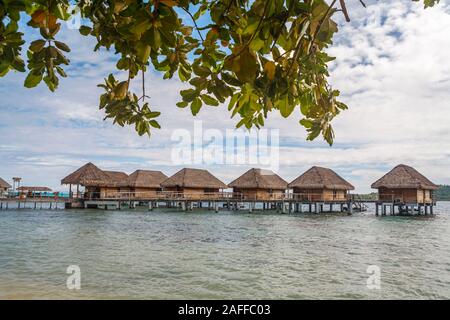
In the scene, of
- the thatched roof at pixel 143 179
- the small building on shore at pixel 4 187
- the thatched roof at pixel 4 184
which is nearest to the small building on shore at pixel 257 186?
the thatched roof at pixel 143 179

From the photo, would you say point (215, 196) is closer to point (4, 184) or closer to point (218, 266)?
point (4, 184)

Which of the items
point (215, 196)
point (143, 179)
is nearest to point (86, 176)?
point (143, 179)

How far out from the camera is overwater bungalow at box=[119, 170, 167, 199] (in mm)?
44184

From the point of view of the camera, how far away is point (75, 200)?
38281 mm

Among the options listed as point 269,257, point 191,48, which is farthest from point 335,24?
point 269,257

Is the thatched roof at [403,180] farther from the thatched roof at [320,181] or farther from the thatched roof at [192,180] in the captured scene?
the thatched roof at [192,180]

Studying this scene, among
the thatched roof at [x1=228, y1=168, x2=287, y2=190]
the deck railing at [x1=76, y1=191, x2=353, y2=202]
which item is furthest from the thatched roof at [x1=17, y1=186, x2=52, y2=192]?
the thatched roof at [x1=228, y1=168, x2=287, y2=190]

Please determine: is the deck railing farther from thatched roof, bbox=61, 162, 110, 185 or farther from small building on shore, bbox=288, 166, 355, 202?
thatched roof, bbox=61, 162, 110, 185

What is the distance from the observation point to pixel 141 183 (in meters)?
44.8

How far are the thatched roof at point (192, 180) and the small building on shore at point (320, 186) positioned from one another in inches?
359

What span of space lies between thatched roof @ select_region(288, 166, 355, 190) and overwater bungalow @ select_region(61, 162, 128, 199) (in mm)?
21237

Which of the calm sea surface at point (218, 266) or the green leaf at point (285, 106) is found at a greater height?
the green leaf at point (285, 106)

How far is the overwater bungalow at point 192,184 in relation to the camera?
39656 millimetres

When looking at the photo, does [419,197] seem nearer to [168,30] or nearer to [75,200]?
[75,200]
